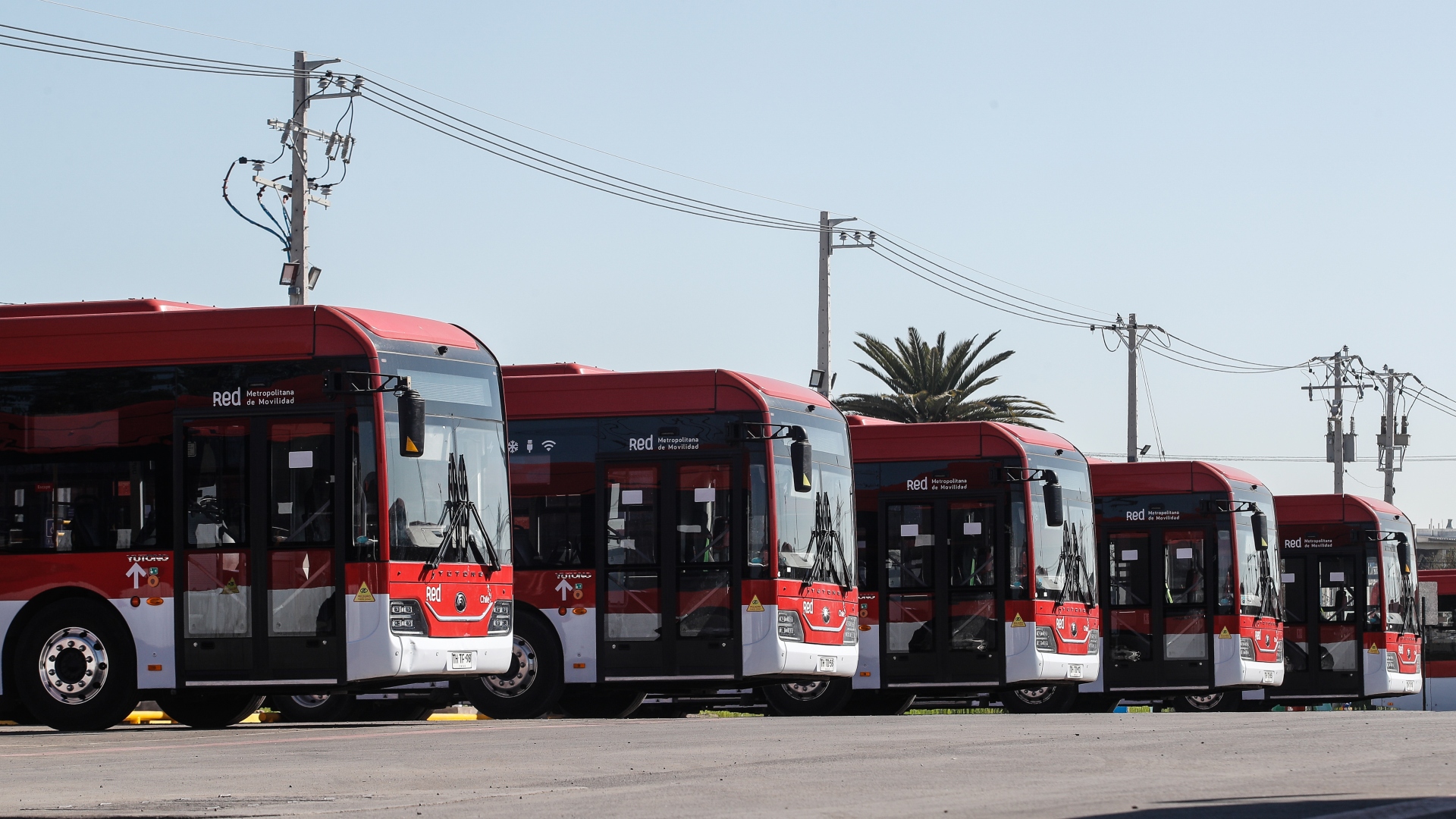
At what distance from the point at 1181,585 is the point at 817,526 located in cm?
870

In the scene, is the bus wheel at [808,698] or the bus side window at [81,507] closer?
the bus side window at [81,507]

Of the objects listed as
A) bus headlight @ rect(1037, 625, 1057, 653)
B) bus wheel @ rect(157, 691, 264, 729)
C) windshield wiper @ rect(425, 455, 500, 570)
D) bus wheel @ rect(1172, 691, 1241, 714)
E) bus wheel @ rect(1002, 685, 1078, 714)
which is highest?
windshield wiper @ rect(425, 455, 500, 570)

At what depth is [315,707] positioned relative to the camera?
69.6ft

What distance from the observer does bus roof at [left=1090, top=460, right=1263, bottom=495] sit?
91.3 feet

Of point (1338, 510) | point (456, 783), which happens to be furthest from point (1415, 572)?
point (456, 783)

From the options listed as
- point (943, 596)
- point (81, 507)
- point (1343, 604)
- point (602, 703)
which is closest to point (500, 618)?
point (81, 507)

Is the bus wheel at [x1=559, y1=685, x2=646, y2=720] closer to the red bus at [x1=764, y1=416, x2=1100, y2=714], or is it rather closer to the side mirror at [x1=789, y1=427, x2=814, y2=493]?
the side mirror at [x1=789, y1=427, x2=814, y2=493]

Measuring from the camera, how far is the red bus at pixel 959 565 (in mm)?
23594

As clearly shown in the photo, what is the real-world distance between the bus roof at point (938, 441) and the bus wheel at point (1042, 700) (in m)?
3.28

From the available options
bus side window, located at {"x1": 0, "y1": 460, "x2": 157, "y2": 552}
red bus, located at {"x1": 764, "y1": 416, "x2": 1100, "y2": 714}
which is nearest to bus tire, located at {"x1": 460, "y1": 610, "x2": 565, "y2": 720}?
bus side window, located at {"x1": 0, "y1": 460, "x2": 157, "y2": 552}

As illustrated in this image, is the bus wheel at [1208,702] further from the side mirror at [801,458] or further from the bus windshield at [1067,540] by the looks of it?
Answer: the side mirror at [801,458]

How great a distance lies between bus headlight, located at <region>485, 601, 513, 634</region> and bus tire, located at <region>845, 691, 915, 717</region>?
746 centimetres

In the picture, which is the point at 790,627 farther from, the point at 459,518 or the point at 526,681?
the point at 459,518

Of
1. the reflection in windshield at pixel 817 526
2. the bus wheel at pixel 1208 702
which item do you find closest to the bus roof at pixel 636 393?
the reflection in windshield at pixel 817 526
